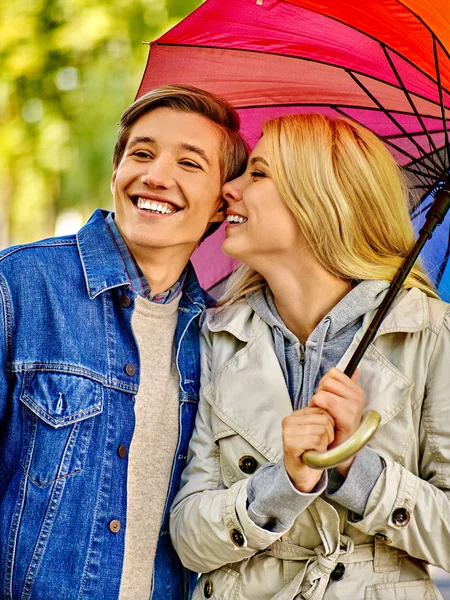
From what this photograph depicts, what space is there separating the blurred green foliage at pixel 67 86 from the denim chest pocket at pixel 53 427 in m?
7.44

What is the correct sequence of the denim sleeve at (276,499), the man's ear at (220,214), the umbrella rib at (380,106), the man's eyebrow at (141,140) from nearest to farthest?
the denim sleeve at (276,499)
the umbrella rib at (380,106)
the man's eyebrow at (141,140)
the man's ear at (220,214)

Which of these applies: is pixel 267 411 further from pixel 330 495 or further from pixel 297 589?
pixel 297 589

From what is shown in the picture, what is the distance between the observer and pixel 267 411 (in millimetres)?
3447

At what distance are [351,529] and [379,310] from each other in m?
0.76

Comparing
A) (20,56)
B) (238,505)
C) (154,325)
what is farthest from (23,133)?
(238,505)

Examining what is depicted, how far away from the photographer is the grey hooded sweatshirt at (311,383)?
3135mm

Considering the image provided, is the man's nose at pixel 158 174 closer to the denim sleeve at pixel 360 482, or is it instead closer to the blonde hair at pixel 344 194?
the blonde hair at pixel 344 194

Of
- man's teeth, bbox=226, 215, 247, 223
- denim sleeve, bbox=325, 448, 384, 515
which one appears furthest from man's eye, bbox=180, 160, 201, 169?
denim sleeve, bbox=325, 448, 384, 515

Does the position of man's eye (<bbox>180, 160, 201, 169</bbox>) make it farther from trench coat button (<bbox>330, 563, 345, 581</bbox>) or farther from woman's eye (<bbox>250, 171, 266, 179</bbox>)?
trench coat button (<bbox>330, 563, 345, 581</bbox>)

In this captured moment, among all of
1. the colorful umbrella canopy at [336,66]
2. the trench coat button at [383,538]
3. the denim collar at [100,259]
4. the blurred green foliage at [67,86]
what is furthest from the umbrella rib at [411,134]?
the blurred green foliage at [67,86]

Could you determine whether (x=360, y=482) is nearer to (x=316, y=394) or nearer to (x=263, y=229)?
(x=316, y=394)

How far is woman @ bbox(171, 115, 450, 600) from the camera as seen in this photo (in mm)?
3164

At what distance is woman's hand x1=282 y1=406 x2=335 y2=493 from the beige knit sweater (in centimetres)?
66

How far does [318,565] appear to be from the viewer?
3.26m
